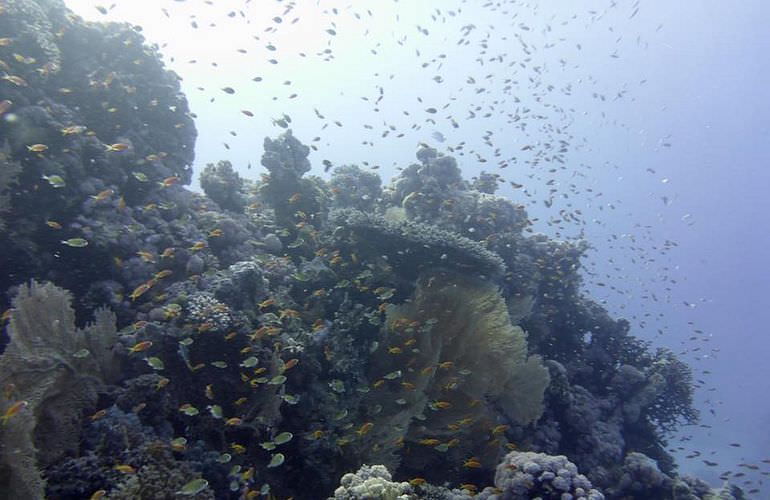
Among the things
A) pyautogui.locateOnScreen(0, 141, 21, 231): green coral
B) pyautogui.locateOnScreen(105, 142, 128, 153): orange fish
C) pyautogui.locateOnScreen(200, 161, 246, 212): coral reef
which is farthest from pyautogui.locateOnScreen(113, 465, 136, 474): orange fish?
pyautogui.locateOnScreen(200, 161, 246, 212): coral reef

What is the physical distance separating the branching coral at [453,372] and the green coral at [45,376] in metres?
4.22

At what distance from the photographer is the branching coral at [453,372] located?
27.4 ft

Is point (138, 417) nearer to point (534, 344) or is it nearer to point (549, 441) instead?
point (549, 441)

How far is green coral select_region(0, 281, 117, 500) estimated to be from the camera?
15.8 ft

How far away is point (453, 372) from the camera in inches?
355

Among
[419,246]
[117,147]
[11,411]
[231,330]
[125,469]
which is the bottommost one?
[125,469]

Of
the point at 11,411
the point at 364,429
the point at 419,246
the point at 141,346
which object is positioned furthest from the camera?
the point at 419,246

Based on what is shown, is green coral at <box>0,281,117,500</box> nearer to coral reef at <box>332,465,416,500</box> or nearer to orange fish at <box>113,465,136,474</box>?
orange fish at <box>113,465,136,474</box>

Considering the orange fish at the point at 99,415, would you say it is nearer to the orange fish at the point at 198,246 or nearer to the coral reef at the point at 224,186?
the orange fish at the point at 198,246

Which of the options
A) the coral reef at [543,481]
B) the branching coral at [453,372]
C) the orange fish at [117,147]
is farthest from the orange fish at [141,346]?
the coral reef at [543,481]

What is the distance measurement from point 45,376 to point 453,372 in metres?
6.35

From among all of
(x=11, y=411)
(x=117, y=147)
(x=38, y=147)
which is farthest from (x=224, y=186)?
(x=11, y=411)

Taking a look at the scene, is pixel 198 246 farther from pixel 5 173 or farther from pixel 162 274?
pixel 5 173

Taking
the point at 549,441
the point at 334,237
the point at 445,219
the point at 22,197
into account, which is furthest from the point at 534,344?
the point at 22,197
